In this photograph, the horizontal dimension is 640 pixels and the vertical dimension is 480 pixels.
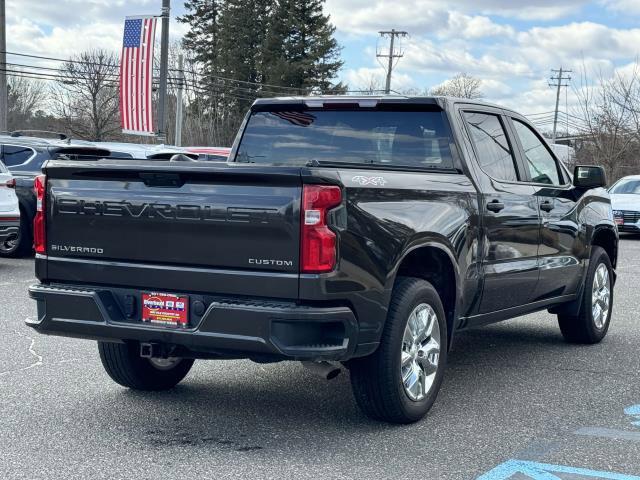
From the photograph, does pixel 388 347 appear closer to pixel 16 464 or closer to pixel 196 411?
pixel 196 411

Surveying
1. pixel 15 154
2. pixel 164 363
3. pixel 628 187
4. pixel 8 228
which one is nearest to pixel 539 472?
pixel 164 363

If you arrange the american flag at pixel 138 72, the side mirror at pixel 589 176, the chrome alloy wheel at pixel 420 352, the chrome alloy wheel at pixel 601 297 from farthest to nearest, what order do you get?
1. the american flag at pixel 138 72
2. the chrome alloy wheel at pixel 601 297
3. the side mirror at pixel 589 176
4. the chrome alloy wheel at pixel 420 352

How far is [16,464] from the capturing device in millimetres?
4512

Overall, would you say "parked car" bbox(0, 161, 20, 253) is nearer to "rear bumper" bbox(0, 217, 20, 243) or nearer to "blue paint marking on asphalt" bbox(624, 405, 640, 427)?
"rear bumper" bbox(0, 217, 20, 243)

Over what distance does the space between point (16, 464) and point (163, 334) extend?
37.2 inches

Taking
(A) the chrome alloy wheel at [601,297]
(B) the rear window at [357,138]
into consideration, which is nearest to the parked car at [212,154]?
(A) the chrome alloy wheel at [601,297]

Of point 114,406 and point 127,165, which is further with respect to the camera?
point 114,406

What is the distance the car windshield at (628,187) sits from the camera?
23375 mm

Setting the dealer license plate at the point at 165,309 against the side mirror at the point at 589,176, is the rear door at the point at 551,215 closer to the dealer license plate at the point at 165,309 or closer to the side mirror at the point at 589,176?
the side mirror at the point at 589,176

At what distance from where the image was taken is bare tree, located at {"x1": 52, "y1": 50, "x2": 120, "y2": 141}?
5388 centimetres

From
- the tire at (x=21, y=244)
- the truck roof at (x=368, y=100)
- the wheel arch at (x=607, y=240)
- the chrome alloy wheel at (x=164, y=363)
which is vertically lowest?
the tire at (x=21, y=244)

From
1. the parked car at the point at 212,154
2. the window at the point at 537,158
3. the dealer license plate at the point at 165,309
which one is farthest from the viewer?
the parked car at the point at 212,154

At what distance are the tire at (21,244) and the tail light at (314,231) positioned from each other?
1090 centimetres

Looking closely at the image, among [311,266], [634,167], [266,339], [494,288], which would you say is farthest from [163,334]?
[634,167]
